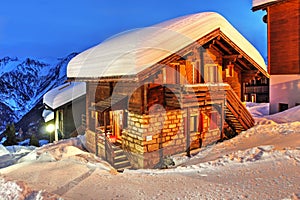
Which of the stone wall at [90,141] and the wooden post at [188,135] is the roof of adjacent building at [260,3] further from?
the stone wall at [90,141]

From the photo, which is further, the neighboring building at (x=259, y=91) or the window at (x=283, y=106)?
the neighboring building at (x=259, y=91)

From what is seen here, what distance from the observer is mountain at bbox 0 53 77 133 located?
1853 inches

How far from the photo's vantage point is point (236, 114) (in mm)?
10523

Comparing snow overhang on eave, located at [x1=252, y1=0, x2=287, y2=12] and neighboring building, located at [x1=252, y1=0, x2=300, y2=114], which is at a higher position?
snow overhang on eave, located at [x1=252, y1=0, x2=287, y2=12]

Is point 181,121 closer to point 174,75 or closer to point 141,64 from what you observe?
point 174,75

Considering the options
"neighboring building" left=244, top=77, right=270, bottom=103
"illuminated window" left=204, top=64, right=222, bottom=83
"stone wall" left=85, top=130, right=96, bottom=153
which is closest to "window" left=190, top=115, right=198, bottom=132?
"illuminated window" left=204, top=64, right=222, bottom=83

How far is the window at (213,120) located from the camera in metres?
11.1

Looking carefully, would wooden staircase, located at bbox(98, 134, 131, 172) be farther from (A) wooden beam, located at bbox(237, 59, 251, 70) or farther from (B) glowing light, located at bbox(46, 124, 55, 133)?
(B) glowing light, located at bbox(46, 124, 55, 133)

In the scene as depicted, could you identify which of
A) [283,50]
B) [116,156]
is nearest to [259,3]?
[283,50]

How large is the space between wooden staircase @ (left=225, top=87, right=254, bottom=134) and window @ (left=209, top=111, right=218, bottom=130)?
45 centimetres

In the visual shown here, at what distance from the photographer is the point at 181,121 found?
10.3 meters

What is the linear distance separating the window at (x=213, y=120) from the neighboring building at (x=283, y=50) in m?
6.51

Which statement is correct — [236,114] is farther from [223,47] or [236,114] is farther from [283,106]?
[283,106]

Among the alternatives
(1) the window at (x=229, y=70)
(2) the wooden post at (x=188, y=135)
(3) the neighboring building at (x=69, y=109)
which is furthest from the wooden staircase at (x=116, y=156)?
(1) the window at (x=229, y=70)
